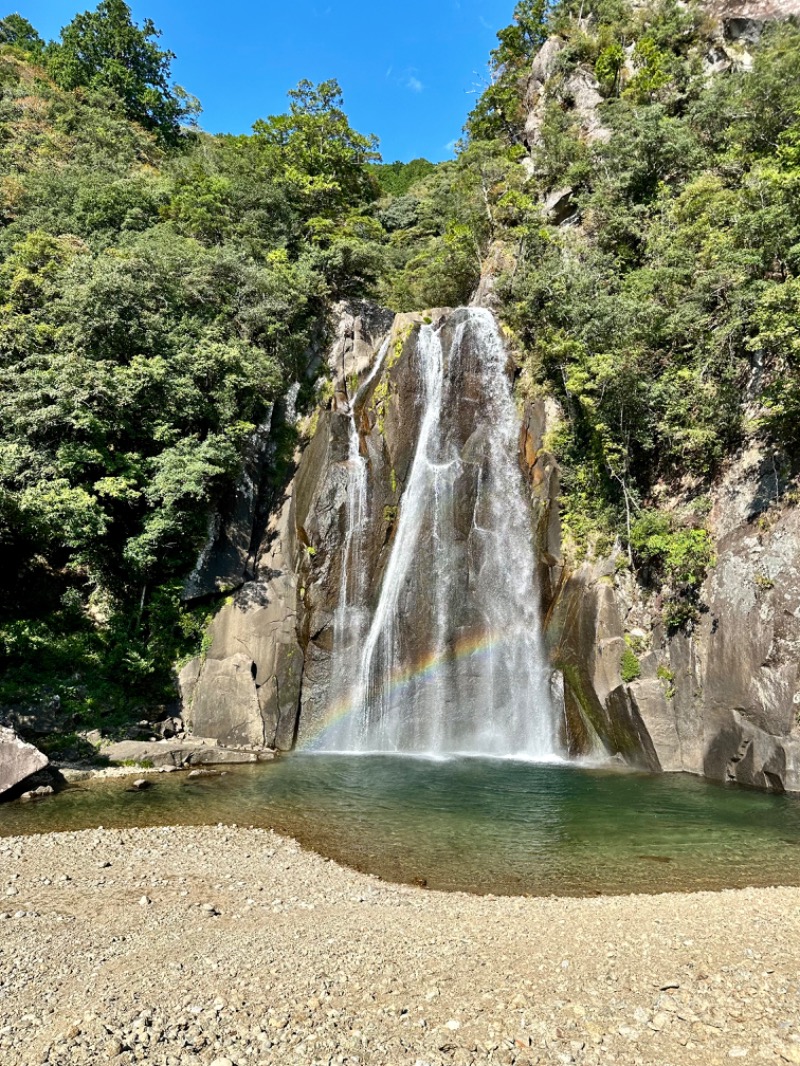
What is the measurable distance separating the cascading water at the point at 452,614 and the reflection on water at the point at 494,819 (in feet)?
8.98

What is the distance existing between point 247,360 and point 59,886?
18.0 metres

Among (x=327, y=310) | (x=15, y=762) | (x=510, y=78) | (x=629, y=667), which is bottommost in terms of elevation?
(x=15, y=762)

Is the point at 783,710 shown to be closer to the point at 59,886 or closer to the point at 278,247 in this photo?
the point at 59,886

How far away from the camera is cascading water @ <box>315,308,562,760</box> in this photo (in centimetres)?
1834

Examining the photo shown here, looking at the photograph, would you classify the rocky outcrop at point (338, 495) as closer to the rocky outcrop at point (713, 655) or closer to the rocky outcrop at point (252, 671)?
the rocky outcrop at point (252, 671)

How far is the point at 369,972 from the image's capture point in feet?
18.8

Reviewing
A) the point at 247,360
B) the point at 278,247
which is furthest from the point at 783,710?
the point at 278,247

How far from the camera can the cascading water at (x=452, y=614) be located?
18.3m

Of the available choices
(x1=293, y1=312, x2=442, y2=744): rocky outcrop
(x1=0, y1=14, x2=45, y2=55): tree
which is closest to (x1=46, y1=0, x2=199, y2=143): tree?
(x1=0, y1=14, x2=45, y2=55): tree

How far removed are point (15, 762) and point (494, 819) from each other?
33.2 feet

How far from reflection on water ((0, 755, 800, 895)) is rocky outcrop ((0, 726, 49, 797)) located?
566 mm

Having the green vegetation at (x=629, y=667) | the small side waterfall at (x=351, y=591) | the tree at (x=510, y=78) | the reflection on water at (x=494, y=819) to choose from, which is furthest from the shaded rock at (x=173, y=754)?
the tree at (x=510, y=78)

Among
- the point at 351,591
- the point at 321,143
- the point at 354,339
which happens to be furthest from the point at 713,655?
the point at 321,143

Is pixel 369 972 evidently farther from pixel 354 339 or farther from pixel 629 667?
pixel 354 339
